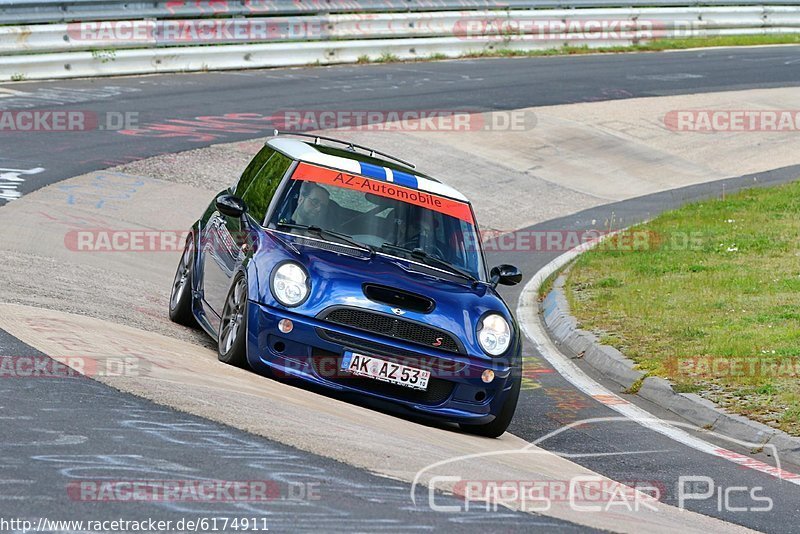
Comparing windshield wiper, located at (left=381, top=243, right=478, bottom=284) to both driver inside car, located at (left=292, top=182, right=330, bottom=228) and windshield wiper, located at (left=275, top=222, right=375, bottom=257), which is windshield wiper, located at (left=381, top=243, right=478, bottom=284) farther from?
driver inside car, located at (left=292, top=182, right=330, bottom=228)

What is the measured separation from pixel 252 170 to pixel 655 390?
3.64 metres

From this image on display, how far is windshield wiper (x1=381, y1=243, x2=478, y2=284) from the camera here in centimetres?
895

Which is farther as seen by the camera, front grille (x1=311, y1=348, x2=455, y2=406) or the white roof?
the white roof

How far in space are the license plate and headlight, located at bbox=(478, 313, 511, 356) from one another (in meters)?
0.46

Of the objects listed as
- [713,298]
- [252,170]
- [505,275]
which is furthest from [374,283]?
[713,298]

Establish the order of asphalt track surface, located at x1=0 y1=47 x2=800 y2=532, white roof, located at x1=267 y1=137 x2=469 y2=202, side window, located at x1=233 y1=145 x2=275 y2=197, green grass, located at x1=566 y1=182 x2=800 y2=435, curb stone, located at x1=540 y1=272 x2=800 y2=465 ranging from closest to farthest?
asphalt track surface, located at x1=0 y1=47 x2=800 y2=532 < curb stone, located at x1=540 y1=272 x2=800 y2=465 < white roof, located at x1=267 y1=137 x2=469 y2=202 < green grass, located at x1=566 y1=182 x2=800 y2=435 < side window, located at x1=233 y1=145 x2=275 y2=197

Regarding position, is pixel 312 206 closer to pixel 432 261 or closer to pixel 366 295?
pixel 432 261

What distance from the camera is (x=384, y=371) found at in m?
8.03

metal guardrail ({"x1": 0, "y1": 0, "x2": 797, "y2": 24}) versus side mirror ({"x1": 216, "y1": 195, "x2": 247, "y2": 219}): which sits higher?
metal guardrail ({"x1": 0, "y1": 0, "x2": 797, "y2": 24})

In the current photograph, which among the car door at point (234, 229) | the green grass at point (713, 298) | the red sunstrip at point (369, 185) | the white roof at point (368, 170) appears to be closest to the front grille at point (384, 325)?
the car door at point (234, 229)

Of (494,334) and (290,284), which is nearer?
(290,284)

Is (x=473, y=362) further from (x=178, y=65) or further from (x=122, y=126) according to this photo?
(x=178, y=65)

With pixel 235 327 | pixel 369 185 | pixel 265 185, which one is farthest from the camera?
pixel 265 185

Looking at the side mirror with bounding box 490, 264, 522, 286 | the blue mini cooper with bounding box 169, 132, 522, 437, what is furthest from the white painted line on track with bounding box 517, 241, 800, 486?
the side mirror with bounding box 490, 264, 522, 286
